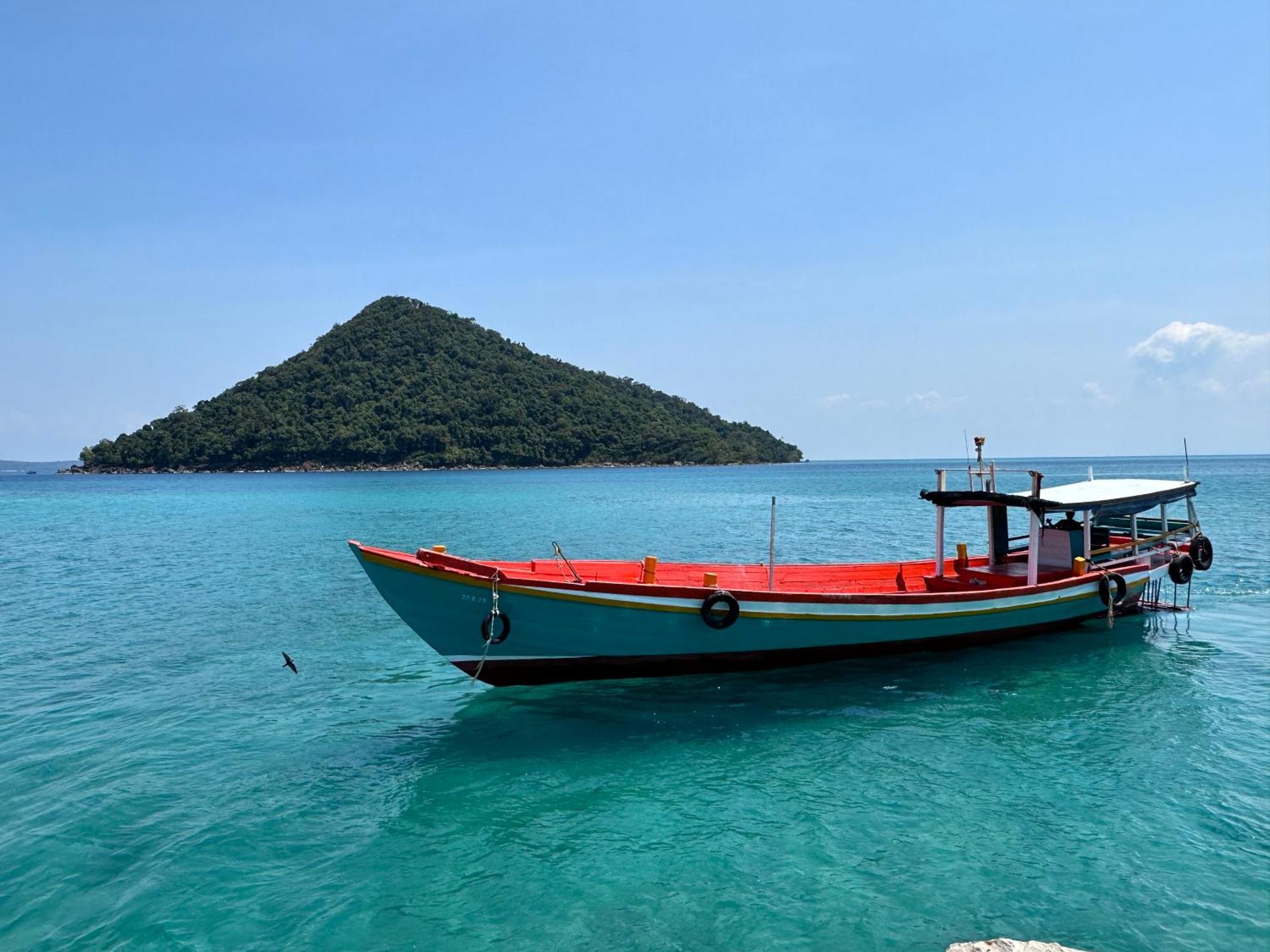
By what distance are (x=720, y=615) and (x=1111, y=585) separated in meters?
9.43

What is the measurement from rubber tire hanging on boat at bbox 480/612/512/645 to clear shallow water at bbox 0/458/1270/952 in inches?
52.1

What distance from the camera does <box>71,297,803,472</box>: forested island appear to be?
497 ft

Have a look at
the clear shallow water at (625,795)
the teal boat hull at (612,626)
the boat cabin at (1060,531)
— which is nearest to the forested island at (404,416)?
the clear shallow water at (625,795)

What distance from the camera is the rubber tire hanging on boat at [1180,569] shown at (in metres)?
17.7

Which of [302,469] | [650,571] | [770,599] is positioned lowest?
[770,599]

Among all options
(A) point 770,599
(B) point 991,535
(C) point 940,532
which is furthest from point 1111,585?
(A) point 770,599

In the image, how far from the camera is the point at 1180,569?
17.9 metres

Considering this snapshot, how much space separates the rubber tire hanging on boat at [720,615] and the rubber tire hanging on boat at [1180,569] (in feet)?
40.0

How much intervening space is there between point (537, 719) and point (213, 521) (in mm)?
43764

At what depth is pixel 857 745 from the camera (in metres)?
10.6

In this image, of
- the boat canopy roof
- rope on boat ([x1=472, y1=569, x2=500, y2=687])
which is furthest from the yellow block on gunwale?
the boat canopy roof

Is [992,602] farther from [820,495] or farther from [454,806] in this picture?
[820,495]

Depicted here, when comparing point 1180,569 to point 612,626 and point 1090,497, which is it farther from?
point 612,626

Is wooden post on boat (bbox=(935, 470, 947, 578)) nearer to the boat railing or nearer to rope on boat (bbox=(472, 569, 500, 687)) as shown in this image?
the boat railing
